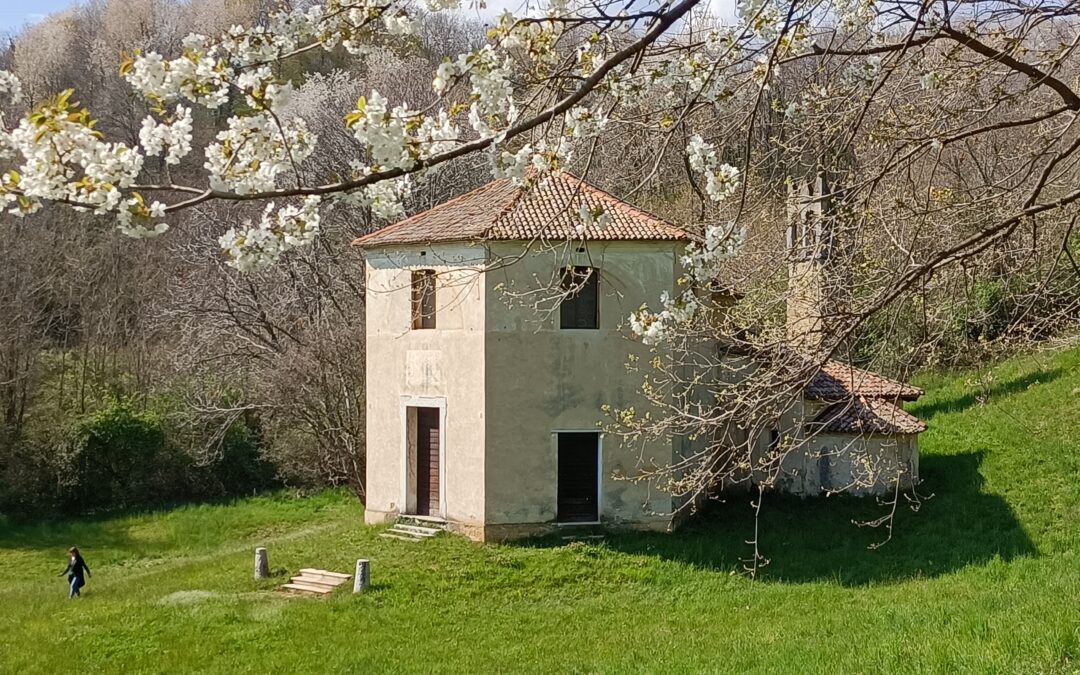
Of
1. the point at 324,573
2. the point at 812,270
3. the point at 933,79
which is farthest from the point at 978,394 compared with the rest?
the point at 812,270

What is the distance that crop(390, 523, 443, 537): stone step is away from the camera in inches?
720

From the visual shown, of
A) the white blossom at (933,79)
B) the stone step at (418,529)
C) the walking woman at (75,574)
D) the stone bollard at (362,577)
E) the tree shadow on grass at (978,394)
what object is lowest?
the walking woman at (75,574)

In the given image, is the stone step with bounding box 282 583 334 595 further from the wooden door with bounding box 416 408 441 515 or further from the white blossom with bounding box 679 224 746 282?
the white blossom with bounding box 679 224 746 282

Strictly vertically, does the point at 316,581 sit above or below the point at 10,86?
below

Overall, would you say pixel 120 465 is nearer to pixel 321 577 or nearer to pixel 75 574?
pixel 75 574

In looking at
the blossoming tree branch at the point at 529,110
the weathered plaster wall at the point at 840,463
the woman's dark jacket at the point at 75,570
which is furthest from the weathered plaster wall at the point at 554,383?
the blossoming tree branch at the point at 529,110

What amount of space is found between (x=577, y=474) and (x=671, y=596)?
350 centimetres

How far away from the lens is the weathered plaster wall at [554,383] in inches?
710

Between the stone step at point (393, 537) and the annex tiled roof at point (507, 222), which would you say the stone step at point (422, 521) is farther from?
the annex tiled roof at point (507, 222)

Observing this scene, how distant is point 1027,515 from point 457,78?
16.1 m

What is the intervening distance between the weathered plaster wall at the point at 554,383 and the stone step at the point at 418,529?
45.3 inches

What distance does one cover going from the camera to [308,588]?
1656 cm

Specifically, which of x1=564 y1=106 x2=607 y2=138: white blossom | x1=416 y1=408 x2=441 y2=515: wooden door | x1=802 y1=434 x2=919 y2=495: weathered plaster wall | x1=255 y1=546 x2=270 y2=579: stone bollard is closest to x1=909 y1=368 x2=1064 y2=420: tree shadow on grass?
x1=802 y1=434 x2=919 y2=495: weathered plaster wall

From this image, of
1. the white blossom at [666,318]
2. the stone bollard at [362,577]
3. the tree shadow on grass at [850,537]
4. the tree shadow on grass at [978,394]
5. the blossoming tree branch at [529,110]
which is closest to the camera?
the blossoming tree branch at [529,110]
